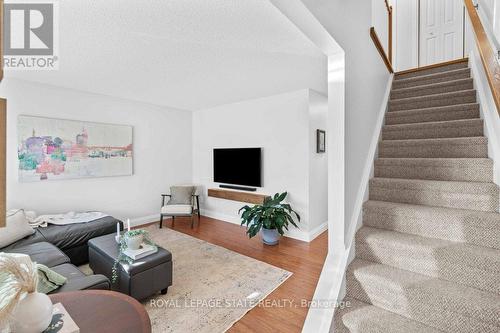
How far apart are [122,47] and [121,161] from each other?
2335mm

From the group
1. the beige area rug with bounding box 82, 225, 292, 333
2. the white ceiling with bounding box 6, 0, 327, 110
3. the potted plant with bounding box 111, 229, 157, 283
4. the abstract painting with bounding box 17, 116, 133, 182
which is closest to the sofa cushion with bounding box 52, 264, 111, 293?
the potted plant with bounding box 111, 229, 157, 283

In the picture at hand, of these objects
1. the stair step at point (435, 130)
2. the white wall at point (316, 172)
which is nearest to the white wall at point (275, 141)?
the white wall at point (316, 172)

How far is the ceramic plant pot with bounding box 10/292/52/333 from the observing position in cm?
76

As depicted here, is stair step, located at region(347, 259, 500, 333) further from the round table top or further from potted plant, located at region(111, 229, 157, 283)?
potted plant, located at region(111, 229, 157, 283)

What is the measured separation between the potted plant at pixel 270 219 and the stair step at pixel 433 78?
2111mm

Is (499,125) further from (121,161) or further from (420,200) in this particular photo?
(121,161)

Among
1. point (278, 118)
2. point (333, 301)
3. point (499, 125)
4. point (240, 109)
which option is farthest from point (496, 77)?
point (240, 109)

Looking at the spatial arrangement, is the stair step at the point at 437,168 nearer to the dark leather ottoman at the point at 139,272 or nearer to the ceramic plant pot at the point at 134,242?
the dark leather ottoman at the point at 139,272

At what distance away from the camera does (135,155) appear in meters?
4.27

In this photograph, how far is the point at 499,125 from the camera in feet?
5.13

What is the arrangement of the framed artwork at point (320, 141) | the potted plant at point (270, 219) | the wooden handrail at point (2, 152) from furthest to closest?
the framed artwork at point (320, 141)
the potted plant at point (270, 219)
the wooden handrail at point (2, 152)

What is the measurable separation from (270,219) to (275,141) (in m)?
1.29

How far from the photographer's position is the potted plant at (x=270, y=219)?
3241 millimetres

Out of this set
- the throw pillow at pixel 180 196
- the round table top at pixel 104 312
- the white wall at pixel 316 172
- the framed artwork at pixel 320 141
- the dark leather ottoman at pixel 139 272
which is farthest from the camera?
the throw pillow at pixel 180 196
